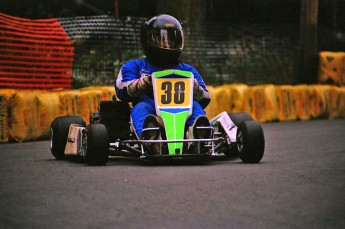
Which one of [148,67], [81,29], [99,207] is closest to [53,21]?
[81,29]

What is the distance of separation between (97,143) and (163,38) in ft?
5.21

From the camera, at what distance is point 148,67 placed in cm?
970

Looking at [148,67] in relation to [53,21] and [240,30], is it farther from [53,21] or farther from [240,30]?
[240,30]

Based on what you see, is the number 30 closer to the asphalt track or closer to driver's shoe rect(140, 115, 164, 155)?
driver's shoe rect(140, 115, 164, 155)

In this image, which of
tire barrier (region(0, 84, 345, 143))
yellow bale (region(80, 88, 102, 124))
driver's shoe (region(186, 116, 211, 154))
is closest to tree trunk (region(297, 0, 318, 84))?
tire barrier (region(0, 84, 345, 143))

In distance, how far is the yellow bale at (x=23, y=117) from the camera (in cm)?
1261

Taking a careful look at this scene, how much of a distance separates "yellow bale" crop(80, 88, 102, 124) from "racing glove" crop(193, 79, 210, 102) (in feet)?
14.4

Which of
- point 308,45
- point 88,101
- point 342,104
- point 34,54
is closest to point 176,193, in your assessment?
point 88,101

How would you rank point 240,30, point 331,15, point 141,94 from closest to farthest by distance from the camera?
point 141,94, point 240,30, point 331,15

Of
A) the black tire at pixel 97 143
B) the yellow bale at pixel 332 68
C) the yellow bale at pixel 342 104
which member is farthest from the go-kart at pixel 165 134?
the yellow bale at pixel 332 68

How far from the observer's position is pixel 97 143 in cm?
853

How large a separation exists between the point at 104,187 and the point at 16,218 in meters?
1.37

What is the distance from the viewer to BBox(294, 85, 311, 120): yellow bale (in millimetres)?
17750

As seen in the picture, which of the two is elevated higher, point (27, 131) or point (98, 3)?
point (98, 3)
